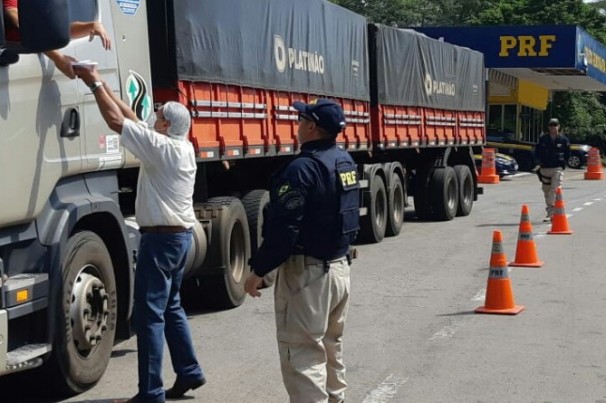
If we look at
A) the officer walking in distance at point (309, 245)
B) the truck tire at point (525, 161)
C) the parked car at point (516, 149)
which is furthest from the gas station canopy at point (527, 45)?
the officer walking in distance at point (309, 245)

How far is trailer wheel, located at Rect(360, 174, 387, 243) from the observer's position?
1584 cm

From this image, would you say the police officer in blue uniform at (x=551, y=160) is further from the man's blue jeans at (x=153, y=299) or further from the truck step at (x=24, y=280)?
the truck step at (x=24, y=280)

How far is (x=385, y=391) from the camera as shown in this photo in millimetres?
7074

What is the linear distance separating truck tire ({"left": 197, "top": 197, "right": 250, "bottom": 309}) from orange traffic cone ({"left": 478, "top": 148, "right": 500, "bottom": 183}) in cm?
2360

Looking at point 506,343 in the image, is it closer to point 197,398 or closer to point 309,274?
point 197,398

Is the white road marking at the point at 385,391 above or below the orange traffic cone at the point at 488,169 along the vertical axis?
above

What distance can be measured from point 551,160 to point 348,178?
1460cm

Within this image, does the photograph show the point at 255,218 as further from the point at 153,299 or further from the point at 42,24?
the point at 42,24

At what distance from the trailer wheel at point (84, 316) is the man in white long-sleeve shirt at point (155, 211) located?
1.48ft

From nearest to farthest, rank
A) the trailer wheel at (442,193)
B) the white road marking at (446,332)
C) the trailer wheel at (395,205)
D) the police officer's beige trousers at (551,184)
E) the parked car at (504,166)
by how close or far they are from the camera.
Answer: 1. the white road marking at (446,332)
2. the trailer wheel at (395,205)
3. the police officer's beige trousers at (551,184)
4. the trailer wheel at (442,193)
5. the parked car at (504,166)

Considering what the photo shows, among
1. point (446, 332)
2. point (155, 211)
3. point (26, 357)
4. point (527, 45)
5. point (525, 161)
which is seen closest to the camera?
point (26, 357)


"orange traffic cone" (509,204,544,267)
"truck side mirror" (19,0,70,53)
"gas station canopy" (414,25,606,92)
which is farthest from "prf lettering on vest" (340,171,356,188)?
"gas station canopy" (414,25,606,92)

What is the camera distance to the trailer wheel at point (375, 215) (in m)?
15.8

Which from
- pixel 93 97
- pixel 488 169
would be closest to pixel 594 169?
pixel 488 169
